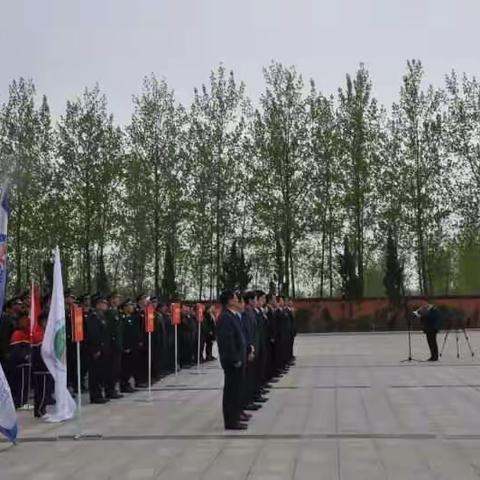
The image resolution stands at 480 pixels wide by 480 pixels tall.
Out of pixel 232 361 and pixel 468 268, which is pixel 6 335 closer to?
pixel 232 361

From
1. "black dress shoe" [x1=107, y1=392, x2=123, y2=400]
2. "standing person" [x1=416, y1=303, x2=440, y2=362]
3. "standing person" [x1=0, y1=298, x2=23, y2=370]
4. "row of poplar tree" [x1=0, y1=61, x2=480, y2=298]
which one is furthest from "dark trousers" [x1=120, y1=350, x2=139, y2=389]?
"row of poplar tree" [x1=0, y1=61, x2=480, y2=298]

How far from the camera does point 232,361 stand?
9.85m

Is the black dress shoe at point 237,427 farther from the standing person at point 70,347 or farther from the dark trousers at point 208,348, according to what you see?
the dark trousers at point 208,348

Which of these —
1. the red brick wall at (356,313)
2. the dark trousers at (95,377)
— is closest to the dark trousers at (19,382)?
the dark trousers at (95,377)

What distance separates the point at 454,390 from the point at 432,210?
33.7 metres

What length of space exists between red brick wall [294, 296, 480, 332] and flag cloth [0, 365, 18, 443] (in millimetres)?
36054

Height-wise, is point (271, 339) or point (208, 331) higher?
point (208, 331)

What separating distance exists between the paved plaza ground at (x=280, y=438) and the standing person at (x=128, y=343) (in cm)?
52

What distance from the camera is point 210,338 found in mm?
23406

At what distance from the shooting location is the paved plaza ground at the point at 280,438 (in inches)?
293

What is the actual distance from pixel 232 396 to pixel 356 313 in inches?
1402

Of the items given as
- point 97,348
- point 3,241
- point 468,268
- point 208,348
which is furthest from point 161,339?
point 468,268

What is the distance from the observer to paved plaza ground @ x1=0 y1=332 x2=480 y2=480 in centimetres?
745

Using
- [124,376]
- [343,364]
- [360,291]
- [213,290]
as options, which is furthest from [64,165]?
[124,376]
